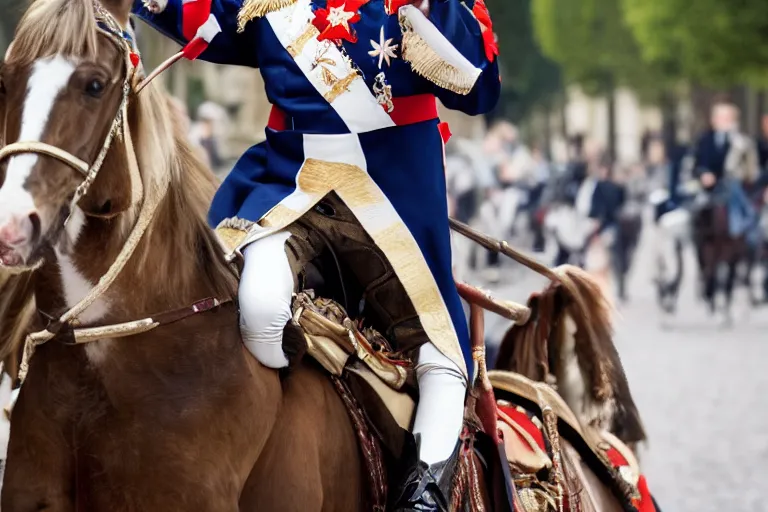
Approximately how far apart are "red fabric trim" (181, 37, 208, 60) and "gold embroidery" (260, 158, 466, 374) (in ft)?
1.38

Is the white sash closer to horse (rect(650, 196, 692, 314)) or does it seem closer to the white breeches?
the white breeches

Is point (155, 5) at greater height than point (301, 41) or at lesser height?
greater

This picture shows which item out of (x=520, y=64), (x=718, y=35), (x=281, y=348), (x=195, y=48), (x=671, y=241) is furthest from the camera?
(x=520, y=64)

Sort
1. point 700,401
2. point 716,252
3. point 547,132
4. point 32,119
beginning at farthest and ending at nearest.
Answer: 1. point 547,132
2. point 716,252
3. point 700,401
4. point 32,119

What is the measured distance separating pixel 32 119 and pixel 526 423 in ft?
8.02

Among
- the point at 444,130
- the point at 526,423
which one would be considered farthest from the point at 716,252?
the point at 444,130

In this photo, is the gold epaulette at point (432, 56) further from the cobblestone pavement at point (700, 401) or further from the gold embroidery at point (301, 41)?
the cobblestone pavement at point (700, 401)

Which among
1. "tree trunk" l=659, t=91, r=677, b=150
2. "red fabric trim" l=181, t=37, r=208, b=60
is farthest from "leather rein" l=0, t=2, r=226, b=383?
"tree trunk" l=659, t=91, r=677, b=150

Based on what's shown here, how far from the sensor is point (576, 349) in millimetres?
6051

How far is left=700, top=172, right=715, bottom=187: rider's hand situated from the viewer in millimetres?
20797

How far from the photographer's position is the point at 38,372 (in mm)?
4098

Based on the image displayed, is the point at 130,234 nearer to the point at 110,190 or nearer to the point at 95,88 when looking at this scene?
the point at 110,190

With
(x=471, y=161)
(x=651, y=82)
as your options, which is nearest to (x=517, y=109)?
(x=651, y=82)

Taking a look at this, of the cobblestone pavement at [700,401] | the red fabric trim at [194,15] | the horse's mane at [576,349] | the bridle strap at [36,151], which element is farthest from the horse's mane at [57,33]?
the cobblestone pavement at [700,401]
